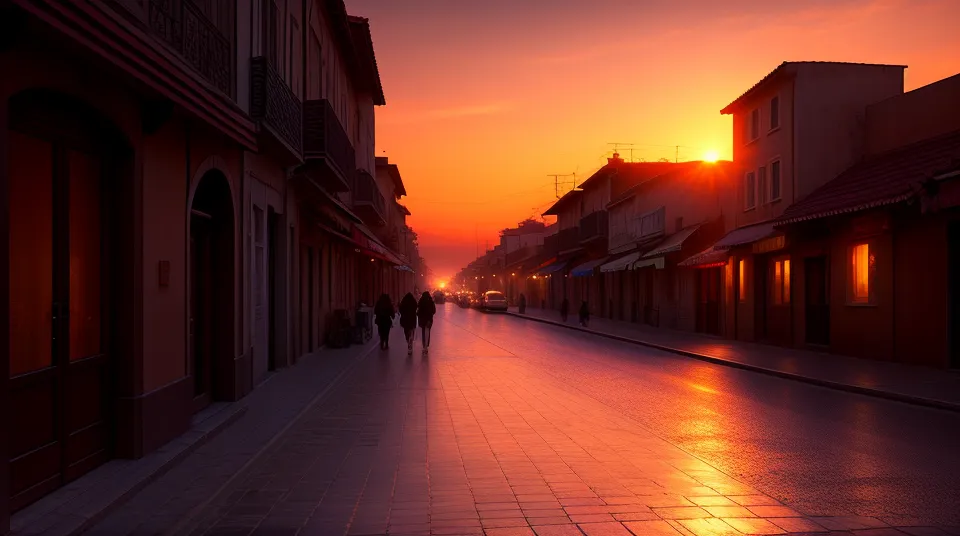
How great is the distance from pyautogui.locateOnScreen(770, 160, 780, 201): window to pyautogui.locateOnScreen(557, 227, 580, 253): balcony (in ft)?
95.7

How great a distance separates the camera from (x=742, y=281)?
2641 centimetres

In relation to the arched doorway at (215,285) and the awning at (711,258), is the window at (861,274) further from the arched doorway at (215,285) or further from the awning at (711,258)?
the arched doorway at (215,285)

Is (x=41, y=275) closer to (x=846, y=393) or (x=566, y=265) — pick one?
(x=846, y=393)

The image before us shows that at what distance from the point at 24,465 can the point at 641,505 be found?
4.66 m

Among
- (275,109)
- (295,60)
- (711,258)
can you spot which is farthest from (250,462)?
(711,258)

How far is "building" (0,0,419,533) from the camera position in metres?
5.72

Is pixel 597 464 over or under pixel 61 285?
under

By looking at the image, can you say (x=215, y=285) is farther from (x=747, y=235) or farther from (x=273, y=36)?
(x=747, y=235)

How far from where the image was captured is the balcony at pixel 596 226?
47.3 metres

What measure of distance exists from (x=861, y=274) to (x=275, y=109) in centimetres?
1462

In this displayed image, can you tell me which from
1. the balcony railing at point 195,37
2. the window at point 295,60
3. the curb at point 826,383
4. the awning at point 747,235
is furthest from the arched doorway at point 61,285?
the awning at point 747,235

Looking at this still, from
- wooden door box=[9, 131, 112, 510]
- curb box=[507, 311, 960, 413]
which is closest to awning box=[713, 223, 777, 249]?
curb box=[507, 311, 960, 413]

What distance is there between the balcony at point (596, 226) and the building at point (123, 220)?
114 ft

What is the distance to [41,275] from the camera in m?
6.18
